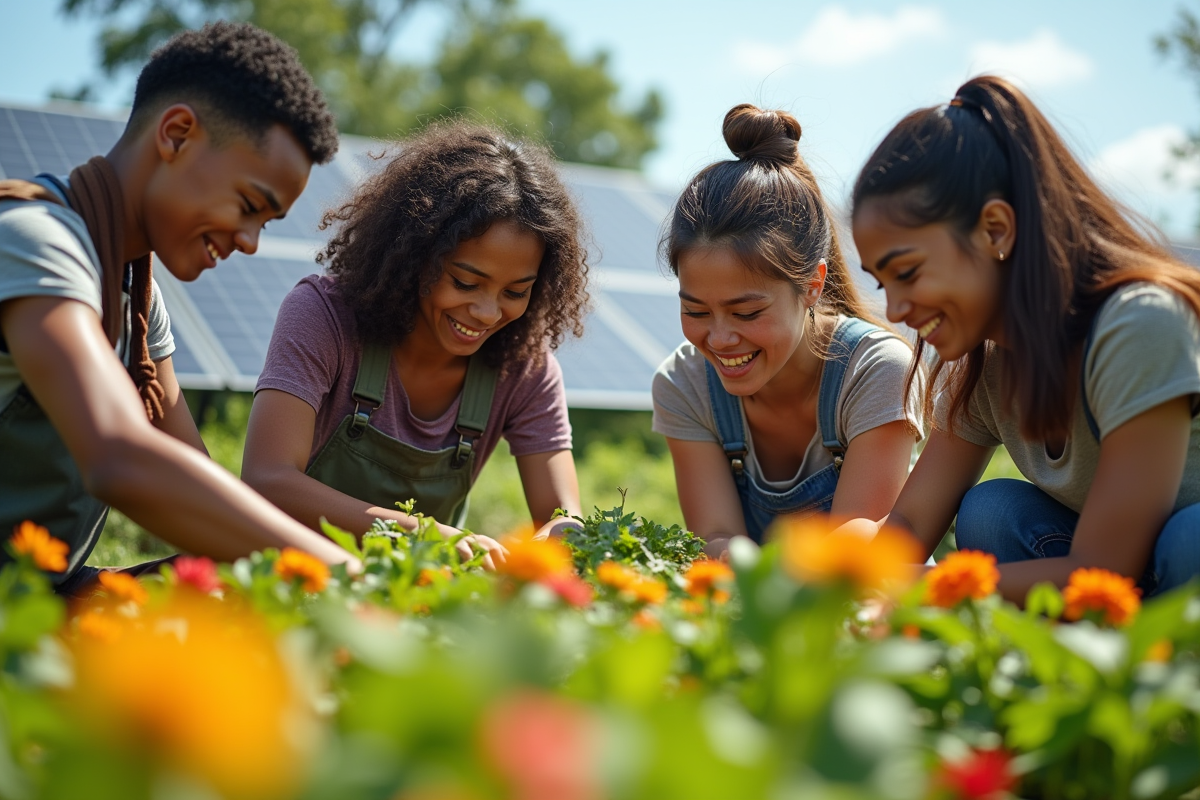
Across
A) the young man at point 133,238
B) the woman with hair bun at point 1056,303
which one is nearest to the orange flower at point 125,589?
the young man at point 133,238

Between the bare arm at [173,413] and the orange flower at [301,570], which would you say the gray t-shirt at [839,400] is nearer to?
the bare arm at [173,413]

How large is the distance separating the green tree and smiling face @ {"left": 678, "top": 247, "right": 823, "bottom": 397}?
14677 millimetres

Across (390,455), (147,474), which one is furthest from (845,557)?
(390,455)

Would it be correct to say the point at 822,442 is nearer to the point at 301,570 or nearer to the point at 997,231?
the point at 997,231

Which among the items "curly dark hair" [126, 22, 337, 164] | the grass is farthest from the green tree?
"curly dark hair" [126, 22, 337, 164]

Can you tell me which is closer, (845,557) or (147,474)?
(845,557)

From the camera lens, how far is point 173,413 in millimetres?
2889

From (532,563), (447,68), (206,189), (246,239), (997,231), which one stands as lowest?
(447,68)

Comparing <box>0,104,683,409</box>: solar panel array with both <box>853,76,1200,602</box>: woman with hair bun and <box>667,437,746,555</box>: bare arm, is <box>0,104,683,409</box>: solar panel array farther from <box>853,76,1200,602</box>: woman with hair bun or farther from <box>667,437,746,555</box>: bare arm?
<box>853,76,1200,602</box>: woman with hair bun

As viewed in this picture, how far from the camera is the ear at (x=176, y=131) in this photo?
2.32 m

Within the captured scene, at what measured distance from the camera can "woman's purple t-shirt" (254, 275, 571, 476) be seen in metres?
3.07

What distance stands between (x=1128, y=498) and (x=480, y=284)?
6.04 feet

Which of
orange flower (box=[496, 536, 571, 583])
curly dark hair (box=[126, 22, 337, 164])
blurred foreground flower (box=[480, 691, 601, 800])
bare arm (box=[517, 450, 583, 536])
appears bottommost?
bare arm (box=[517, 450, 583, 536])

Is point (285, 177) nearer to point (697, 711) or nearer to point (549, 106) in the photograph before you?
point (697, 711)
